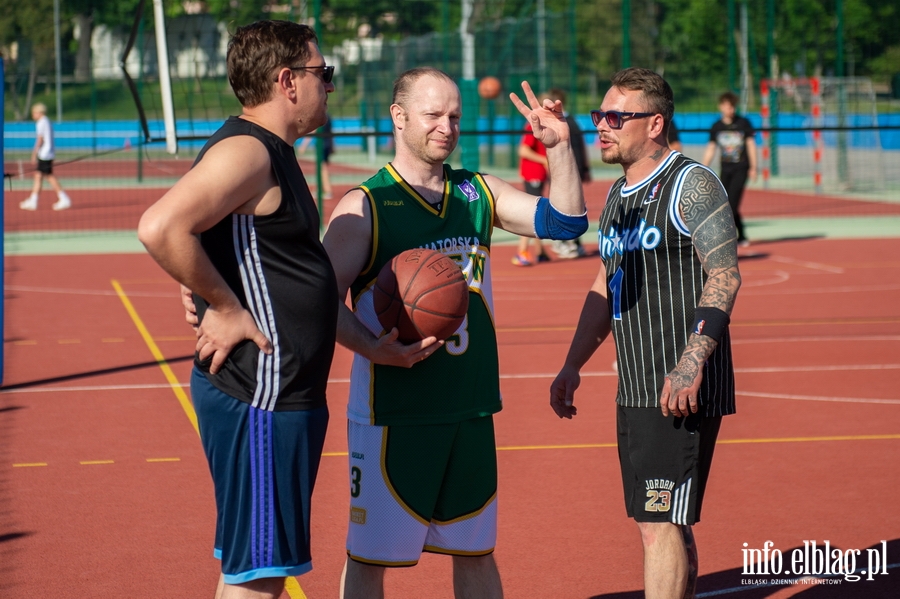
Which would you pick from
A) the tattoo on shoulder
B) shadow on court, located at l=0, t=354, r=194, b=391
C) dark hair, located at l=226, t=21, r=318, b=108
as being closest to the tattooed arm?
the tattoo on shoulder

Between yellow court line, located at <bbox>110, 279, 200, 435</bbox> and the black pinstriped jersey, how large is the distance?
9.75 ft

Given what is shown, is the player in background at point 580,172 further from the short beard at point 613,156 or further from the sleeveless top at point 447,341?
the sleeveless top at point 447,341

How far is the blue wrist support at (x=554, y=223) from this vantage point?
12.5ft

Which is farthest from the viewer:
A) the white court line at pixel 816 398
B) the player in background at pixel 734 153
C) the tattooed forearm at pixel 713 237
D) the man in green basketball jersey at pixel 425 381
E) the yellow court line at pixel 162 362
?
the player in background at pixel 734 153

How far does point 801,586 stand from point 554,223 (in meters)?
2.11

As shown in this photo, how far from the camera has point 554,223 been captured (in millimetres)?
3828

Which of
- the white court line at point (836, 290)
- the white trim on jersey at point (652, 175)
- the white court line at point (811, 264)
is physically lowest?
the white court line at point (836, 290)

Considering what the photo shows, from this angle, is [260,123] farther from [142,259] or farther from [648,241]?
[142,259]

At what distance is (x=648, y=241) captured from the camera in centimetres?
398

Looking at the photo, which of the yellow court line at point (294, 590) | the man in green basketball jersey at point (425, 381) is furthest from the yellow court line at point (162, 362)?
the man in green basketball jersey at point (425, 381)

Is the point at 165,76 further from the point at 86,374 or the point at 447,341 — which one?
the point at 447,341

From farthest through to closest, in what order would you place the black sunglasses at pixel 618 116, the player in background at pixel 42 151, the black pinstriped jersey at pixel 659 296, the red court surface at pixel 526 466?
the player in background at pixel 42 151 < the red court surface at pixel 526 466 < the black sunglasses at pixel 618 116 < the black pinstriped jersey at pixel 659 296

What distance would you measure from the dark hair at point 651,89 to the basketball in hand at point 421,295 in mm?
1047

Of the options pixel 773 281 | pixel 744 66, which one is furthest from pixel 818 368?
pixel 744 66
